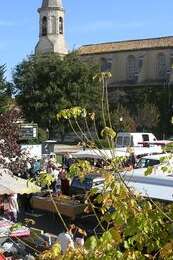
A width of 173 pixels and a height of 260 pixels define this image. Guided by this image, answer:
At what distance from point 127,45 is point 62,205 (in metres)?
68.3

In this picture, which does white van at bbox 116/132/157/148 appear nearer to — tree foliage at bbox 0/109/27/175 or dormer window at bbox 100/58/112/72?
tree foliage at bbox 0/109/27/175

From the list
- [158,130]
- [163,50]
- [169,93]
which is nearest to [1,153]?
[158,130]

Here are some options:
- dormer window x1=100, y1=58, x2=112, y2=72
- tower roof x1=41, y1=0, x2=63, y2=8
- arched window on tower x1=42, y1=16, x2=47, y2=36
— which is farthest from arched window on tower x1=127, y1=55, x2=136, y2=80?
arched window on tower x1=42, y1=16, x2=47, y2=36

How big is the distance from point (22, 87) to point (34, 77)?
1.55 metres

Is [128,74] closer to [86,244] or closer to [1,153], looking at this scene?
[1,153]

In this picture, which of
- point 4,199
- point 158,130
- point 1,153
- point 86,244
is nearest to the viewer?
point 86,244

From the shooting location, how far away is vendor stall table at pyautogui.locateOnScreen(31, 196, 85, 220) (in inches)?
614

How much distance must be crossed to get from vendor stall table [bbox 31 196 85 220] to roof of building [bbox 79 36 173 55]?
204ft

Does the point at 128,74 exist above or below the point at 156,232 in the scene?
above

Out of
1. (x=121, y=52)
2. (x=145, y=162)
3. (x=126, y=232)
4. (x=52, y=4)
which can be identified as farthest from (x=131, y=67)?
(x=126, y=232)

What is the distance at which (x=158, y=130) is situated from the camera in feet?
207

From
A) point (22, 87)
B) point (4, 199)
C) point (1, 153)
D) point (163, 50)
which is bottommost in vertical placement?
point (4, 199)

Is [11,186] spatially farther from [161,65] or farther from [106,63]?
[106,63]

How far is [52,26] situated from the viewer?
8319 cm
